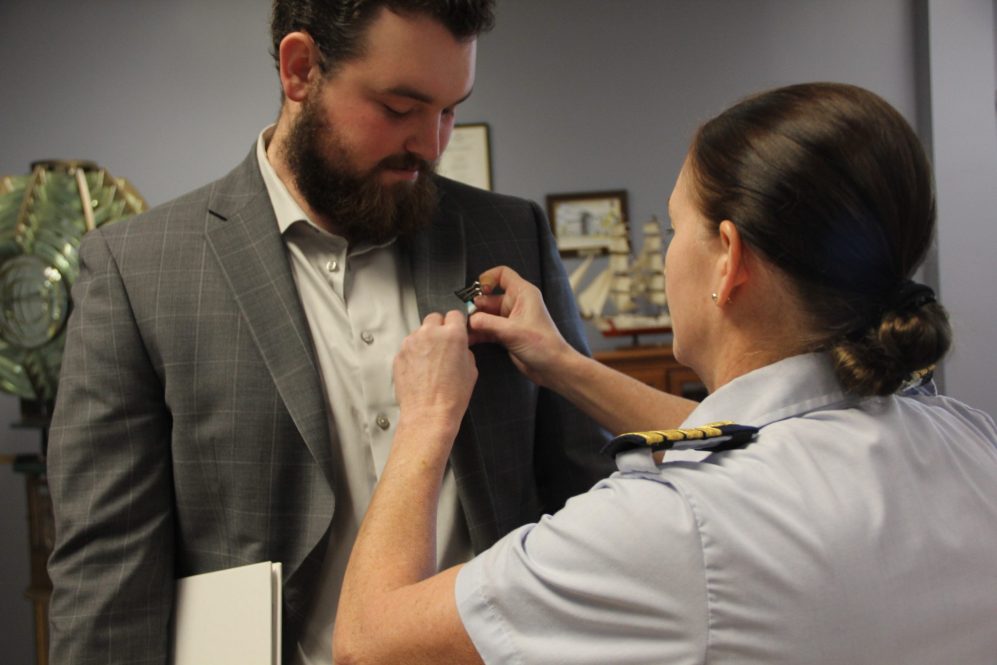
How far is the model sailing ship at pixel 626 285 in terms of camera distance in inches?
163

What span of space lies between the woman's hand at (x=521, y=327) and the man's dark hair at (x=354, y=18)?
1.17ft

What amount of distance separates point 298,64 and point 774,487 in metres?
0.91

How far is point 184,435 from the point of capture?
1.19 m

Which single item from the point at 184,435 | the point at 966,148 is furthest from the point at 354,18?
the point at 966,148

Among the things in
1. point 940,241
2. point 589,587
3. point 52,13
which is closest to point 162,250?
point 589,587

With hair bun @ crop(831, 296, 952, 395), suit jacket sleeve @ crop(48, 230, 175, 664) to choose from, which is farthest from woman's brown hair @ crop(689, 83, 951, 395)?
suit jacket sleeve @ crop(48, 230, 175, 664)

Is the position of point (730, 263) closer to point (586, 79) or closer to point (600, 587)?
point (600, 587)

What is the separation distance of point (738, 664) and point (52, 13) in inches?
163

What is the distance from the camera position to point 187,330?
1.20 meters

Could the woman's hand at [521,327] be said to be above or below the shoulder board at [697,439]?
above

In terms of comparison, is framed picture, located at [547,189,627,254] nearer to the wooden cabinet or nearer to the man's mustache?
the wooden cabinet

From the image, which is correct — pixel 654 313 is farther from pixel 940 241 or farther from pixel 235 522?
pixel 235 522

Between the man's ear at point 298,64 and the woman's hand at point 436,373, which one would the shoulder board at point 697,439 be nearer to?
the woman's hand at point 436,373

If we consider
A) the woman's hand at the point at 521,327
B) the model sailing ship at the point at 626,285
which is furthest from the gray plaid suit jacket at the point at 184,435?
the model sailing ship at the point at 626,285
